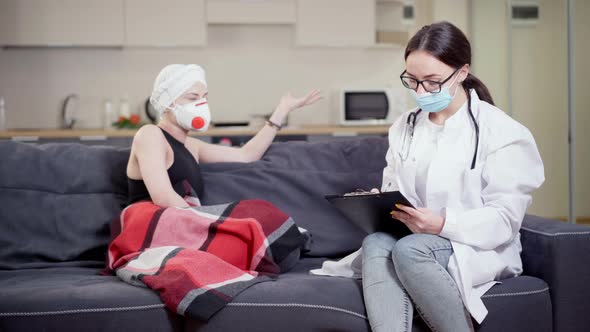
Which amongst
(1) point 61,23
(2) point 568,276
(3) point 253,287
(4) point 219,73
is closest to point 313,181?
(3) point 253,287

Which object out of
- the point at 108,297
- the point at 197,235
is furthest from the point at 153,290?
the point at 197,235

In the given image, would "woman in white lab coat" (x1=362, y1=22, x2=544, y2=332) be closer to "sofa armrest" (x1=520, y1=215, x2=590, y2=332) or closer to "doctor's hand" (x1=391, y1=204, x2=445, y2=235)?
"doctor's hand" (x1=391, y1=204, x2=445, y2=235)

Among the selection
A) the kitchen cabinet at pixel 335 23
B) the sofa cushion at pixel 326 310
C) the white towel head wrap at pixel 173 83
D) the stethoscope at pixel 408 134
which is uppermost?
the kitchen cabinet at pixel 335 23

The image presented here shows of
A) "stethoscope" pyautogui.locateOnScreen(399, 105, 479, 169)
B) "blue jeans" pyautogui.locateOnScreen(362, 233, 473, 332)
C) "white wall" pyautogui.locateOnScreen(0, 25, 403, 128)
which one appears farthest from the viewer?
"white wall" pyautogui.locateOnScreen(0, 25, 403, 128)

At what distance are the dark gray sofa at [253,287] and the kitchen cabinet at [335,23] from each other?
2.98 metres

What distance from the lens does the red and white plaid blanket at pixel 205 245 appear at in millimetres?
2170

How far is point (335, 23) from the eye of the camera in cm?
572

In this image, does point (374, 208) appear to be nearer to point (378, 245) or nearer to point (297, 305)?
point (378, 245)

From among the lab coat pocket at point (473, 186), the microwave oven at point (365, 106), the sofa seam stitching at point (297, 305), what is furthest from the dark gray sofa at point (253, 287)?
the microwave oven at point (365, 106)

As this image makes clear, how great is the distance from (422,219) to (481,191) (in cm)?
24

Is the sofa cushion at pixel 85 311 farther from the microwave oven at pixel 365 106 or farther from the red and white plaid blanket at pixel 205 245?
the microwave oven at pixel 365 106

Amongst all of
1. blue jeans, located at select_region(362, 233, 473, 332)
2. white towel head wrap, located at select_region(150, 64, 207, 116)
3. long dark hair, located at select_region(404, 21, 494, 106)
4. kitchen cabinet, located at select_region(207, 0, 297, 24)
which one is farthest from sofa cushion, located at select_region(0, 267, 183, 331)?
kitchen cabinet, located at select_region(207, 0, 297, 24)

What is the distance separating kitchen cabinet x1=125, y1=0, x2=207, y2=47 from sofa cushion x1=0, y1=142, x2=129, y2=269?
296cm

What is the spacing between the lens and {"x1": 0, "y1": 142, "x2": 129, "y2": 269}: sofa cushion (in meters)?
2.58
